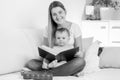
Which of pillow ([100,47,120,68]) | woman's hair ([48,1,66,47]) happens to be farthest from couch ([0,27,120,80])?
woman's hair ([48,1,66,47])

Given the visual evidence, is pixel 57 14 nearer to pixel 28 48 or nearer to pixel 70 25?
pixel 70 25

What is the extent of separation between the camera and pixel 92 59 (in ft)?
6.32

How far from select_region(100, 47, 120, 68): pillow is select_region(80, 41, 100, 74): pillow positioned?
0.25 feet

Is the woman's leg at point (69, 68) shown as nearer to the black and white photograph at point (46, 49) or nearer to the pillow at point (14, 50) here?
the black and white photograph at point (46, 49)

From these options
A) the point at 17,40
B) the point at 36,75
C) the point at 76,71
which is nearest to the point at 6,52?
the point at 17,40

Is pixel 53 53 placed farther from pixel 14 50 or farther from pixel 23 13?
pixel 23 13

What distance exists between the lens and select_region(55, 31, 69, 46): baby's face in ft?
6.31

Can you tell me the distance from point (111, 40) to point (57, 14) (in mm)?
2268

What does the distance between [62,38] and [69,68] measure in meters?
0.29

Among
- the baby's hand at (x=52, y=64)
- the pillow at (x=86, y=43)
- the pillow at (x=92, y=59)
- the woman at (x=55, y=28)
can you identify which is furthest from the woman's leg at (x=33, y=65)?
the pillow at (x=86, y=43)

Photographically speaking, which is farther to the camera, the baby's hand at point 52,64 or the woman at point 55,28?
the woman at point 55,28

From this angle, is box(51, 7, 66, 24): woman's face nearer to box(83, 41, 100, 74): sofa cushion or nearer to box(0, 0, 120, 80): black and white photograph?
box(0, 0, 120, 80): black and white photograph

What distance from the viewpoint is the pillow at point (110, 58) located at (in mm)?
1976

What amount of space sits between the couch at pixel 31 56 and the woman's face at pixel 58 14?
186mm
